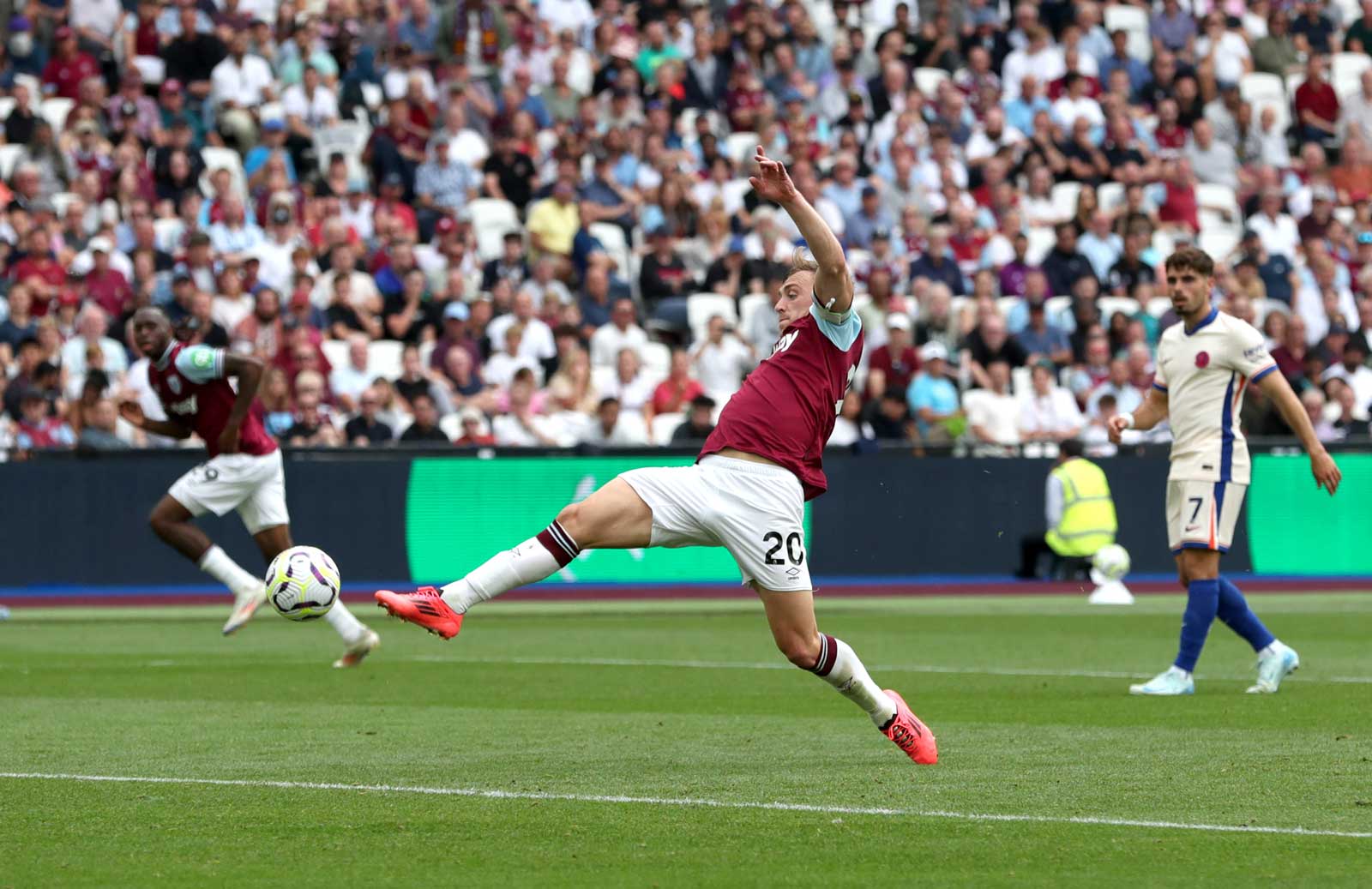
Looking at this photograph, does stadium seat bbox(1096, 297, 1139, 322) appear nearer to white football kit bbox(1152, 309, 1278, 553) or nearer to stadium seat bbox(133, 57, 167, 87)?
stadium seat bbox(133, 57, 167, 87)

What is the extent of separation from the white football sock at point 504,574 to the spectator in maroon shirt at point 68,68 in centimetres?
1817

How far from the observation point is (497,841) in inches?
264

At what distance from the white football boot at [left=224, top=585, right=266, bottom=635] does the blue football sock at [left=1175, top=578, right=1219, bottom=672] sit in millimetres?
6522

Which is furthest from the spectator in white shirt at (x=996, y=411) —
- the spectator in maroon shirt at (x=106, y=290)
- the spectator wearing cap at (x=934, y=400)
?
the spectator in maroon shirt at (x=106, y=290)

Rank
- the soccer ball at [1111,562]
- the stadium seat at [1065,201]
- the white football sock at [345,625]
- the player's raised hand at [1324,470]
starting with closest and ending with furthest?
1. the player's raised hand at [1324,470]
2. the white football sock at [345,625]
3. the soccer ball at [1111,562]
4. the stadium seat at [1065,201]

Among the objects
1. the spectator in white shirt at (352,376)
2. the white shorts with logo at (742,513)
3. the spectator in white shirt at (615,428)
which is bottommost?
the spectator in white shirt at (615,428)

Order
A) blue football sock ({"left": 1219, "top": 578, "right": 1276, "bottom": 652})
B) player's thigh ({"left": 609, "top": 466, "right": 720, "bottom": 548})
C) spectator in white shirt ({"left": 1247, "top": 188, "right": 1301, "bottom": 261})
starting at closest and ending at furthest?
player's thigh ({"left": 609, "top": 466, "right": 720, "bottom": 548}) → blue football sock ({"left": 1219, "top": 578, "right": 1276, "bottom": 652}) → spectator in white shirt ({"left": 1247, "top": 188, "right": 1301, "bottom": 261})

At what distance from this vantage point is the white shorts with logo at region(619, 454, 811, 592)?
8398 mm

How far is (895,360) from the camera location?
2378 cm

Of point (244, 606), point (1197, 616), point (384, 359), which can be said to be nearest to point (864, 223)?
point (384, 359)

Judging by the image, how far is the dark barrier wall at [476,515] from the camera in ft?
68.9

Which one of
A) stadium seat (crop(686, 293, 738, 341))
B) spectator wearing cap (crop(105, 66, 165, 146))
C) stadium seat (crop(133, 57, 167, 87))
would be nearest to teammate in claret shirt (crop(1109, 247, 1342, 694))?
stadium seat (crop(686, 293, 738, 341))

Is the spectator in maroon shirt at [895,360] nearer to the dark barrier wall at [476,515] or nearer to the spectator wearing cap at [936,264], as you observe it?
the dark barrier wall at [476,515]

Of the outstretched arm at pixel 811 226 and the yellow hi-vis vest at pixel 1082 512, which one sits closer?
the outstretched arm at pixel 811 226
